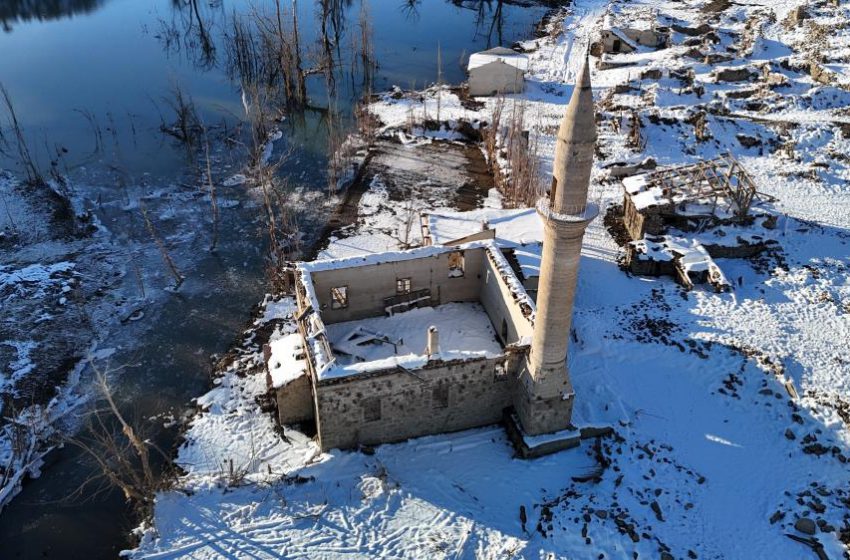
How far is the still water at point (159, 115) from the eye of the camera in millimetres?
22625

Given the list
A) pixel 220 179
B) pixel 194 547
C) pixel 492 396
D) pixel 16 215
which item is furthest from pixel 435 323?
pixel 16 215

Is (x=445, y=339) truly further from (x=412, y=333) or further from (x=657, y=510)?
(x=657, y=510)

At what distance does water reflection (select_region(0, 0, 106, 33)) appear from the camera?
73.8 m

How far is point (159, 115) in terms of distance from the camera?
2008 inches

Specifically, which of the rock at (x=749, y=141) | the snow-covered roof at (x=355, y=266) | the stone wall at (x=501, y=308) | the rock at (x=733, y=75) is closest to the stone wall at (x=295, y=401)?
the snow-covered roof at (x=355, y=266)

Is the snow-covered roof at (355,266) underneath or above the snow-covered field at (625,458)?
above

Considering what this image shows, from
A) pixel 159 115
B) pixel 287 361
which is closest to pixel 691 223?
pixel 287 361

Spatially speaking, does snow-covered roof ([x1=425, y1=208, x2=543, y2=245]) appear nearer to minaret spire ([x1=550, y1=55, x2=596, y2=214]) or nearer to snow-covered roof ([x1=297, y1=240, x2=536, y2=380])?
snow-covered roof ([x1=297, y1=240, x2=536, y2=380])

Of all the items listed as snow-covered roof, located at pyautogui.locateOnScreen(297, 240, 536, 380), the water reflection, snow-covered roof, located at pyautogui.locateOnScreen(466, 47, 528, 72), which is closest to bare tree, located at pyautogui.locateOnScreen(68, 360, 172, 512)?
snow-covered roof, located at pyautogui.locateOnScreen(297, 240, 536, 380)

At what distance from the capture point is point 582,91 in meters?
15.5

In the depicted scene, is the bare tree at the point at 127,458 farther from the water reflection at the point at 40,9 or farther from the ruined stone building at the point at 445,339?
the water reflection at the point at 40,9

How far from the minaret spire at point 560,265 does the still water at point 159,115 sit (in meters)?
13.3

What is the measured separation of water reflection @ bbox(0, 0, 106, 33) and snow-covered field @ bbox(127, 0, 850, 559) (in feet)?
204

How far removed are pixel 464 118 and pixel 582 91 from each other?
34.9 meters
